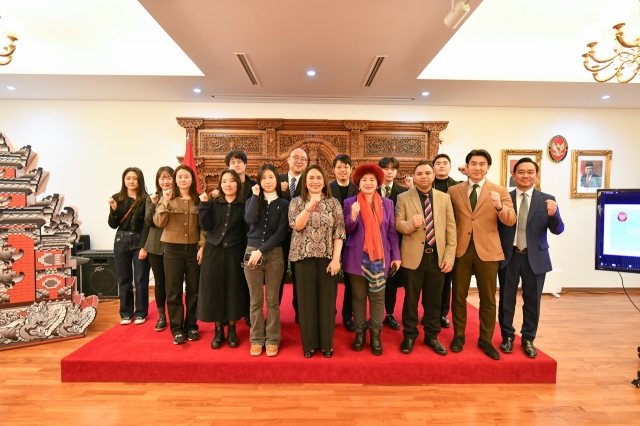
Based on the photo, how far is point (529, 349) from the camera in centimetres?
268

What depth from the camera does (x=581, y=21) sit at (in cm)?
378

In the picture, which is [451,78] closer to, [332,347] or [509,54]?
[509,54]

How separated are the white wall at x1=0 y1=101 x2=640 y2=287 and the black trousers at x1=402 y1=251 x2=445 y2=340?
3522mm

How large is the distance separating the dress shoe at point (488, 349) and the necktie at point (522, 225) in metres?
0.86

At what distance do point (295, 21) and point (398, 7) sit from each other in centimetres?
94

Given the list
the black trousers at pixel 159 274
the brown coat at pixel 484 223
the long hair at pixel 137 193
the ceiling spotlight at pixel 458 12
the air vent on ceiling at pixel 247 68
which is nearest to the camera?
the ceiling spotlight at pixel 458 12

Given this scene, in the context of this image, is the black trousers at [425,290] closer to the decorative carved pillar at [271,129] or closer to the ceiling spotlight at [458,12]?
the ceiling spotlight at [458,12]

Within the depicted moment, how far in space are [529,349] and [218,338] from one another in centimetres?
263

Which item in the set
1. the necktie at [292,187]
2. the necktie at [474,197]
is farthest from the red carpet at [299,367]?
the necktie at [292,187]

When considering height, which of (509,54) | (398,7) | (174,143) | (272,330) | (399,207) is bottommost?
(272,330)

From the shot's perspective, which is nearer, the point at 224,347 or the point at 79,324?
the point at 224,347

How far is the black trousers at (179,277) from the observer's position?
9.19 feet

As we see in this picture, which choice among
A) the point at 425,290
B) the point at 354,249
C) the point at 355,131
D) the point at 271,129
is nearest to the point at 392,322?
the point at 425,290

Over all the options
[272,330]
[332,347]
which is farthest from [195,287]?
[332,347]
